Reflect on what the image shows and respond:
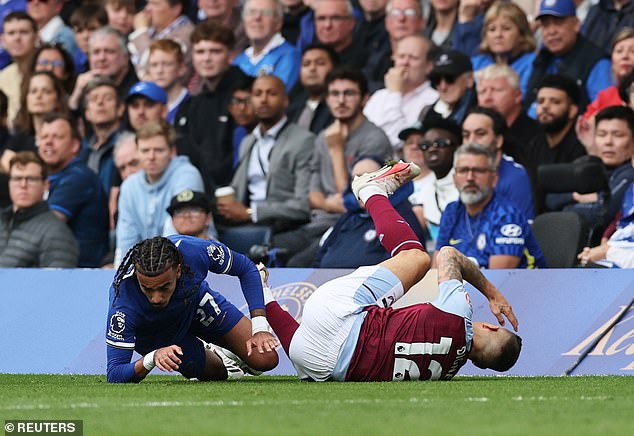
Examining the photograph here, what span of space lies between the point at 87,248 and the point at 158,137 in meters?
1.63

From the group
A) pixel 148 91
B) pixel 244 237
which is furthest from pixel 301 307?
pixel 148 91

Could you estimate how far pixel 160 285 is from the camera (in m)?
8.82

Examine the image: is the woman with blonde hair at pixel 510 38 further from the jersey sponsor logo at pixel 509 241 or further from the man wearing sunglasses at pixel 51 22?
the man wearing sunglasses at pixel 51 22

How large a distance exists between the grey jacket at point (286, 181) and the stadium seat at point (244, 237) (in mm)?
263

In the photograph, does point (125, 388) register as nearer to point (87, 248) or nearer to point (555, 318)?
point (555, 318)

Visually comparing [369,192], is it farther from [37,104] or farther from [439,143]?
[37,104]

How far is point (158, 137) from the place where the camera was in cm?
1442

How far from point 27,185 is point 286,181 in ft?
9.26

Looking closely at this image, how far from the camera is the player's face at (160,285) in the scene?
8781 millimetres

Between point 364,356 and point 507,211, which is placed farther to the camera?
point 507,211

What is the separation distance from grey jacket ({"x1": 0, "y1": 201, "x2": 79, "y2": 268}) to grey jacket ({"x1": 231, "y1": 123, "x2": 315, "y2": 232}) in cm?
208

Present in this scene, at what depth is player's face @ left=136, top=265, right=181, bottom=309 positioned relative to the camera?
8781 mm

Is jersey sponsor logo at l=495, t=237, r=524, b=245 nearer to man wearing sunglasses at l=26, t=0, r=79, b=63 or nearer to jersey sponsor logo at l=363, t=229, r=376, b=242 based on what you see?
jersey sponsor logo at l=363, t=229, r=376, b=242

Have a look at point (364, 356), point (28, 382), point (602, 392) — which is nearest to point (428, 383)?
point (364, 356)
